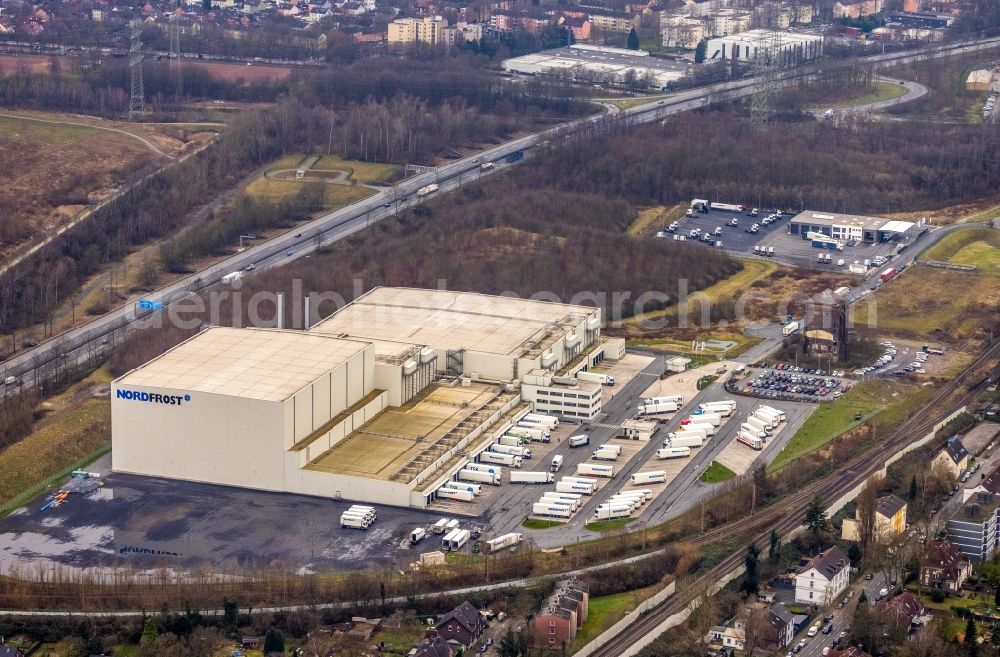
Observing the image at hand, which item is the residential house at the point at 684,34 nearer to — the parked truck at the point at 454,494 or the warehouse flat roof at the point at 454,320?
the warehouse flat roof at the point at 454,320

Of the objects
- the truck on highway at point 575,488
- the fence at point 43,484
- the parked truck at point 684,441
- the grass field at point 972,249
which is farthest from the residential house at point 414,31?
the truck on highway at point 575,488

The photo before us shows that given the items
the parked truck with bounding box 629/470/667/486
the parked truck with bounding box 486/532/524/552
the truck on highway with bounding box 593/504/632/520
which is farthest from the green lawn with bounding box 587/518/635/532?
the parked truck with bounding box 629/470/667/486

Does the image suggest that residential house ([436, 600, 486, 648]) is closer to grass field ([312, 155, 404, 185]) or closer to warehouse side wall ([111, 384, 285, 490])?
warehouse side wall ([111, 384, 285, 490])

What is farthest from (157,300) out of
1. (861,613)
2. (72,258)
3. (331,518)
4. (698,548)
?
(861,613)

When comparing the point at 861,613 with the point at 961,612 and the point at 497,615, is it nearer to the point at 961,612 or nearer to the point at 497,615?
the point at 961,612

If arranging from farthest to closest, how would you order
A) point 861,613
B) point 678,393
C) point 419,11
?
point 419,11 < point 678,393 < point 861,613
